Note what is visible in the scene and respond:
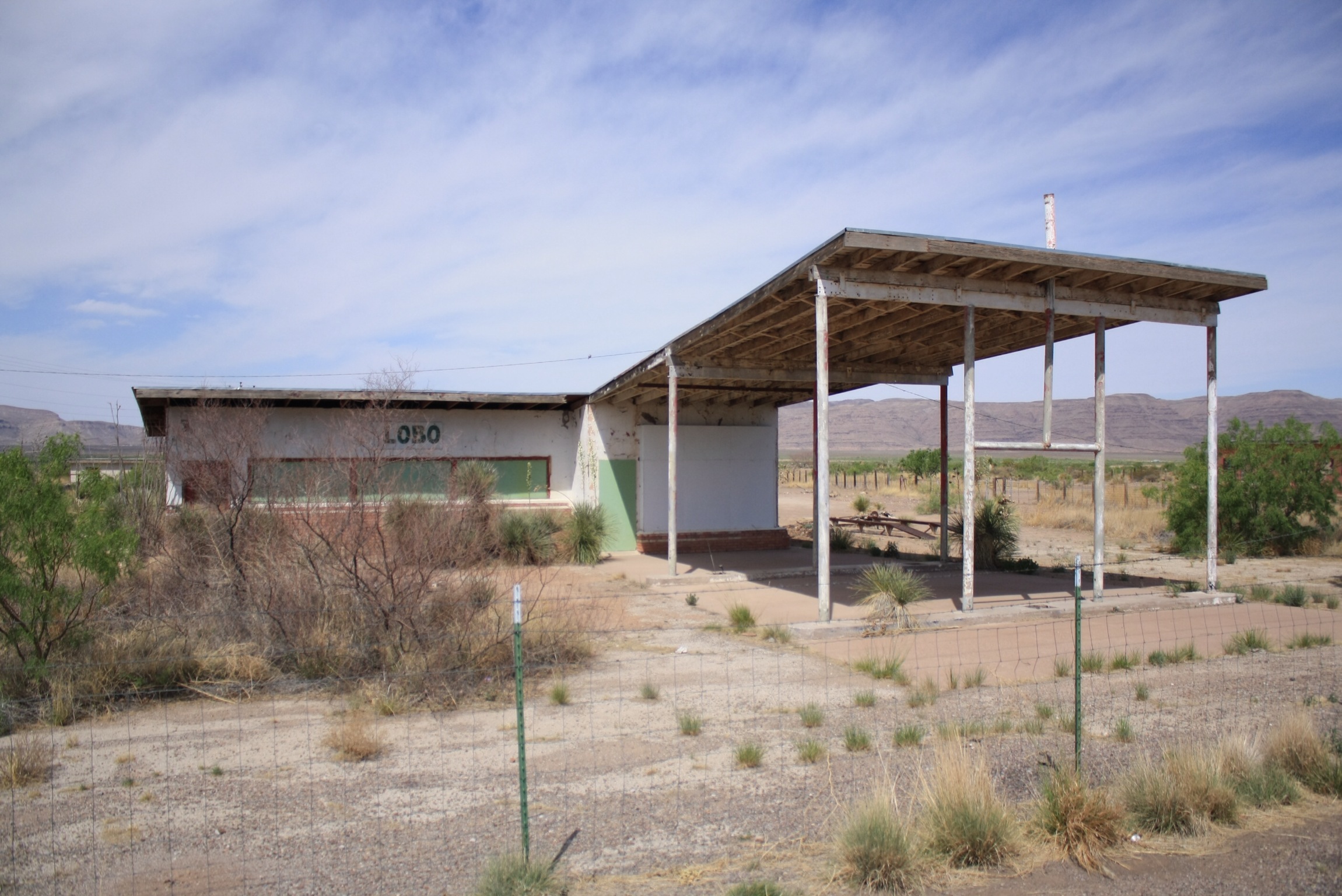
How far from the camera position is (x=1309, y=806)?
500 cm

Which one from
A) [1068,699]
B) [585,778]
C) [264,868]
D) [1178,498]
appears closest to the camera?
[264,868]

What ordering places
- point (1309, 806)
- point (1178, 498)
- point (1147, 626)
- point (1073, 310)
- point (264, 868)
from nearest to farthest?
point (264, 868) < point (1309, 806) < point (1147, 626) < point (1073, 310) < point (1178, 498)

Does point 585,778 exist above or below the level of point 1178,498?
below

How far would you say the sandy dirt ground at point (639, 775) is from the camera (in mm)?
4348

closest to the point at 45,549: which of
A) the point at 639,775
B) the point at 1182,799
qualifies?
the point at 639,775

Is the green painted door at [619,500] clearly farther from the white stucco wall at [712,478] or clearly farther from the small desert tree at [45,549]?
the small desert tree at [45,549]

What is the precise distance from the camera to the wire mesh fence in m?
4.60

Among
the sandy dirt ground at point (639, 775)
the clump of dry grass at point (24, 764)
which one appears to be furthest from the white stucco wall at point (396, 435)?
the clump of dry grass at point (24, 764)

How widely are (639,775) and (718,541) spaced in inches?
590

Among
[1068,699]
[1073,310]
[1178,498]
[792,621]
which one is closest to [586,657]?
[792,621]

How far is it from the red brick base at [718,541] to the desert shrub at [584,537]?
1.93 meters

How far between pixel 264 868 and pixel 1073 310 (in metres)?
11.7

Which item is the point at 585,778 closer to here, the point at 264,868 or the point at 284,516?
the point at 264,868

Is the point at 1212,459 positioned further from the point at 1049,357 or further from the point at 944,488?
the point at 944,488
